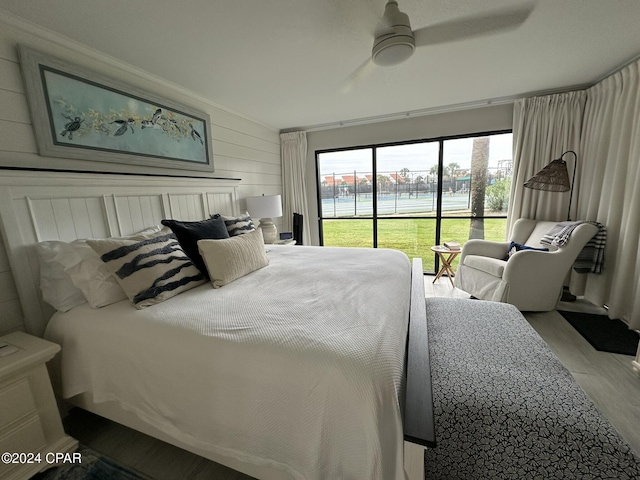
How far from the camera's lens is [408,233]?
4387 mm

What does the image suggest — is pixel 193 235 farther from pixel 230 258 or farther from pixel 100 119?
pixel 100 119

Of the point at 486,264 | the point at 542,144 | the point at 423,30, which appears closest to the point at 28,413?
the point at 423,30

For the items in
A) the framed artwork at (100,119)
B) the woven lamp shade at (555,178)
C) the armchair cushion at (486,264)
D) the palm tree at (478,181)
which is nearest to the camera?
the framed artwork at (100,119)

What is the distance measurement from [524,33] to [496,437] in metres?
2.48

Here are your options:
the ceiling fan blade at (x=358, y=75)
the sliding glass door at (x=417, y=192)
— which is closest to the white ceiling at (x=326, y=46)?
the ceiling fan blade at (x=358, y=75)

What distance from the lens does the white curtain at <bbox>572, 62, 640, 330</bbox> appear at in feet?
7.35

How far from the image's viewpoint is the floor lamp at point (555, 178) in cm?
271

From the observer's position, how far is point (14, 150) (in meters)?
1.50

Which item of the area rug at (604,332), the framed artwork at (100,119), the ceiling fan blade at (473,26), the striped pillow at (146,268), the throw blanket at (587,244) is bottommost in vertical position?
the area rug at (604,332)

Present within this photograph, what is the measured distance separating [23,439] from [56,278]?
0.77 m

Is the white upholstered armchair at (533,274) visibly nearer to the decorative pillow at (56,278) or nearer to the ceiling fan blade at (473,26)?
the ceiling fan blade at (473,26)

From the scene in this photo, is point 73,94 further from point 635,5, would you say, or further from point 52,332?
point 635,5

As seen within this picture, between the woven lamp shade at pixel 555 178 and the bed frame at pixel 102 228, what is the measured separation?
1848 mm

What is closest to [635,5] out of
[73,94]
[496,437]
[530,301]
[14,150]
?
[530,301]
